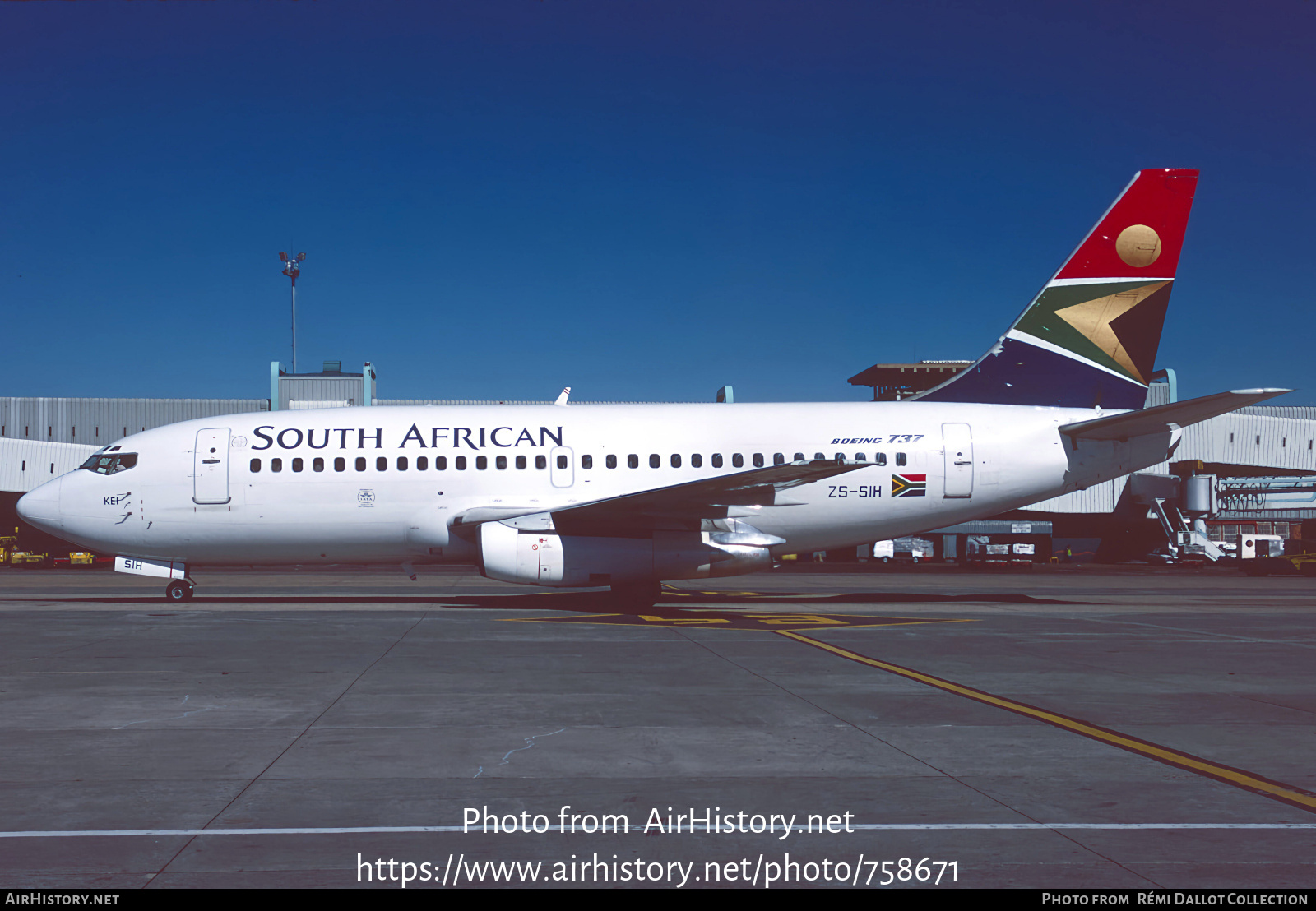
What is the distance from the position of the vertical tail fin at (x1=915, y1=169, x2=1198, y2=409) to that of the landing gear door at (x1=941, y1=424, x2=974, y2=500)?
173 centimetres

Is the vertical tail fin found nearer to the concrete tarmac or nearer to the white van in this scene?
the concrete tarmac

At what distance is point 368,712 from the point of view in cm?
827

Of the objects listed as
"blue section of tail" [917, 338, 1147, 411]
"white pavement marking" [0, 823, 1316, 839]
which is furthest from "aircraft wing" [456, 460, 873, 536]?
"white pavement marking" [0, 823, 1316, 839]

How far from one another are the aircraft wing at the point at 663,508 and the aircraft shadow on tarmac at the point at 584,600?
1.78 meters

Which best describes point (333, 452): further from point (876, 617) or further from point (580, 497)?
point (876, 617)

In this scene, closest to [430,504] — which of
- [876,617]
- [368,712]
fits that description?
[876,617]

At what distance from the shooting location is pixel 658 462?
2005 cm

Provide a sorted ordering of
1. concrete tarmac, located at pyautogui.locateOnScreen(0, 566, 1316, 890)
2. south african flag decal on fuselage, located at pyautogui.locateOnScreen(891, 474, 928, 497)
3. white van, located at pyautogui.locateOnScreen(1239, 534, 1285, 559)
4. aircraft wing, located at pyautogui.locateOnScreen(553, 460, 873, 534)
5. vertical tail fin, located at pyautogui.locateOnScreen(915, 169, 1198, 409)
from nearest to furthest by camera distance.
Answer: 1. concrete tarmac, located at pyautogui.locateOnScreen(0, 566, 1316, 890)
2. aircraft wing, located at pyautogui.locateOnScreen(553, 460, 873, 534)
3. south african flag decal on fuselage, located at pyautogui.locateOnScreen(891, 474, 928, 497)
4. vertical tail fin, located at pyautogui.locateOnScreen(915, 169, 1198, 409)
5. white van, located at pyautogui.locateOnScreen(1239, 534, 1285, 559)

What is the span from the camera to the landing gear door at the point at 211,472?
19438 millimetres

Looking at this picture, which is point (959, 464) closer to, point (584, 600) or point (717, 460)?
point (717, 460)

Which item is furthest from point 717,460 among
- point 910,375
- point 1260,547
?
point 910,375

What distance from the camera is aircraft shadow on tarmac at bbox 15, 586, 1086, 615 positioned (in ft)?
63.9

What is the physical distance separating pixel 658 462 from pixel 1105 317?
35.8ft

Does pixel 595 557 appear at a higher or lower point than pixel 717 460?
lower
